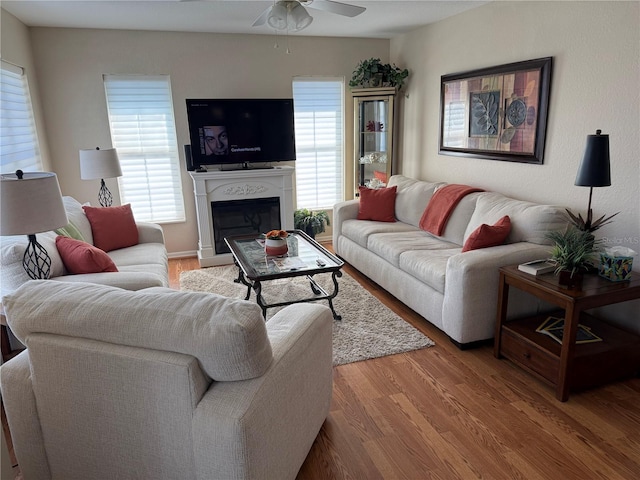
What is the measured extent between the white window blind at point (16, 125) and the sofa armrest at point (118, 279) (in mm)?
1408

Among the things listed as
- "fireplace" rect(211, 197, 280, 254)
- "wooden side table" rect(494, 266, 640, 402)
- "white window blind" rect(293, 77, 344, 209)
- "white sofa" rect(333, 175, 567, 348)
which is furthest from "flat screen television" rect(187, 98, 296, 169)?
"wooden side table" rect(494, 266, 640, 402)

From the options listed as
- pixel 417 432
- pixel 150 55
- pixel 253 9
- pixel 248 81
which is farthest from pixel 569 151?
pixel 150 55

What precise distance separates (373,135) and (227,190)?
187 cm

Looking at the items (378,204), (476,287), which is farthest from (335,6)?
(378,204)

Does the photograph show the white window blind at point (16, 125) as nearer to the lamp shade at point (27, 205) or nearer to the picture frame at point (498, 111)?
the lamp shade at point (27, 205)

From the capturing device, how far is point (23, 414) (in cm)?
154

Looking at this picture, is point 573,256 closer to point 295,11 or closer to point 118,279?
point 295,11

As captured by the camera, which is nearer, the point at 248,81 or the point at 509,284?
the point at 509,284

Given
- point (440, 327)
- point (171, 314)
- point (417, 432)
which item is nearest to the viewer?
point (171, 314)

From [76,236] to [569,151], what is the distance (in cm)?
363

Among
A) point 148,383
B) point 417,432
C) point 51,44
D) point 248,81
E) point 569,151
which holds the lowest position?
point 417,432

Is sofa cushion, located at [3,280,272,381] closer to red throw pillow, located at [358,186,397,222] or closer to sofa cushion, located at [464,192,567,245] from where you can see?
sofa cushion, located at [464,192,567,245]

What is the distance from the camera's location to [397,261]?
11.9 ft

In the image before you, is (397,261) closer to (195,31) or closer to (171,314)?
(171,314)
